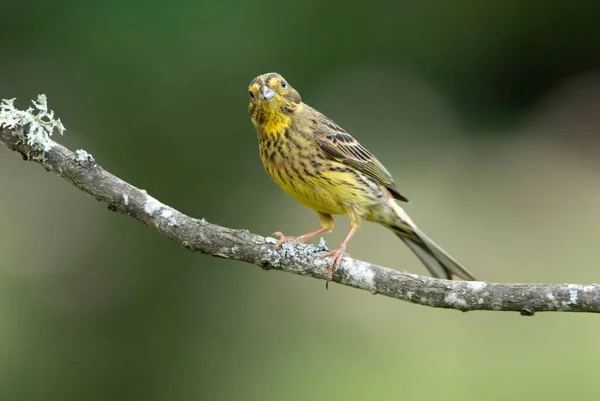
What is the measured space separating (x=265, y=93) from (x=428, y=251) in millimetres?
1546

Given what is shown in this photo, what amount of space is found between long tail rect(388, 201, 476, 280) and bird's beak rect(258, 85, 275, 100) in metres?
1.19

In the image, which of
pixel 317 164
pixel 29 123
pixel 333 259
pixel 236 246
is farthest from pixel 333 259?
pixel 29 123

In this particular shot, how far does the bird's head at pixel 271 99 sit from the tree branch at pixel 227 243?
41.8 inches

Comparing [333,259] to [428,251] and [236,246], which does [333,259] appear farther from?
[428,251]

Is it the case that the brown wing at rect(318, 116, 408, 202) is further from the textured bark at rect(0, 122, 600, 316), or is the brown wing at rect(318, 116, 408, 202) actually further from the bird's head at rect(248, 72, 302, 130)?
the textured bark at rect(0, 122, 600, 316)

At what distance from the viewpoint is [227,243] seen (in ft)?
12.4

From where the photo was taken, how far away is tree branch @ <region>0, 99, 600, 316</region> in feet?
11.7

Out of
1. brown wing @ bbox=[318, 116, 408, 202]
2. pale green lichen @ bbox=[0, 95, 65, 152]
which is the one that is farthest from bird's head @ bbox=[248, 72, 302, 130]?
pale green lichen @ bbox=[0, 95, 65, 152]

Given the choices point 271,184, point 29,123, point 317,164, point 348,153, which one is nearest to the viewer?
point 29,123

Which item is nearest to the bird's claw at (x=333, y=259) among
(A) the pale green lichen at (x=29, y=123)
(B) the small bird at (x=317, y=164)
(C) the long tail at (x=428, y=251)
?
(B) the small bird at (x=317, y=164)

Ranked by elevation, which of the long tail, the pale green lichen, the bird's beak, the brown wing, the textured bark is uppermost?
the brown wing

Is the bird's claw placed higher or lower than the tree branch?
higher

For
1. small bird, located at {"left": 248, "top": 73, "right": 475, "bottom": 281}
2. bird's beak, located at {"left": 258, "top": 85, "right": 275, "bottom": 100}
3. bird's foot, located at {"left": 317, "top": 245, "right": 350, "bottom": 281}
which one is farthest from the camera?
small bird, located at {"left": 248, "top": 73, "right": 475, "bottom": 281}

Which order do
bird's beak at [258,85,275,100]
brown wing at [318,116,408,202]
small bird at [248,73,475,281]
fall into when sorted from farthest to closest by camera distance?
1. brown wing at [318,116,408,202]
2. small bird at [248,73,475,281]
3. bird's beak at [258,85,275,100]
